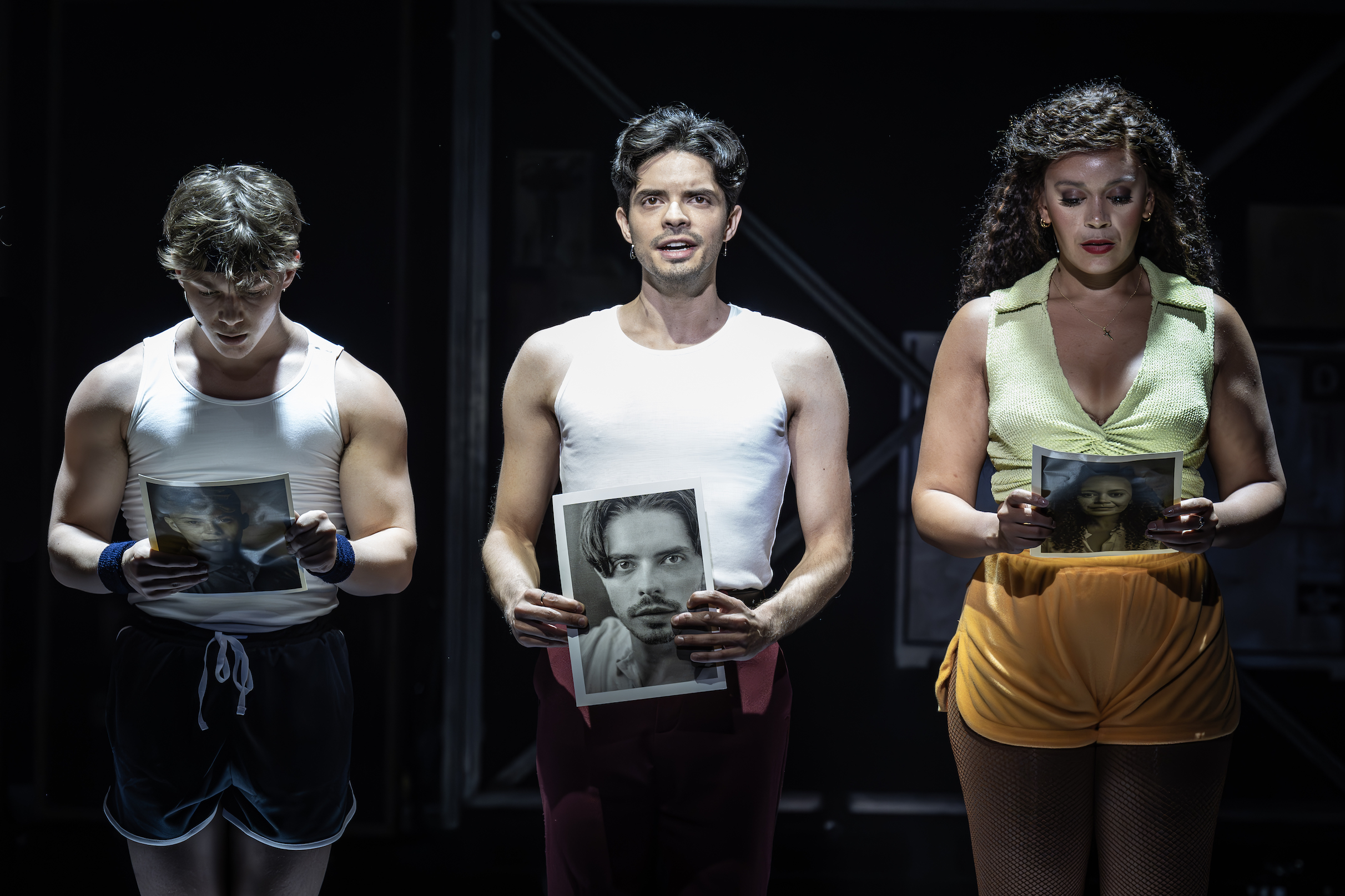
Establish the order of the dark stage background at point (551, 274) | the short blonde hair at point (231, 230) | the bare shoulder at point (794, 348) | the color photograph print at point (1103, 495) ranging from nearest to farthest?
the color photograph print at point (1103, 495)
the short blonde hair at point (231, 230)
the bare shoulder at point (794, 348)
the dark stage background at point (551, 274)

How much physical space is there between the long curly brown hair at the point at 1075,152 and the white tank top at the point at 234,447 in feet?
5.19

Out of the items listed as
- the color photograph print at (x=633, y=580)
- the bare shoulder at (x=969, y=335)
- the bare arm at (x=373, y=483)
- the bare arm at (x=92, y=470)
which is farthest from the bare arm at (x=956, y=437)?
the bare arm at (x=92, y=470)

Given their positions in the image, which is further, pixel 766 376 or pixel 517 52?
pixel 517 52

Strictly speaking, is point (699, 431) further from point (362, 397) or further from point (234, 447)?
point (234, 447)

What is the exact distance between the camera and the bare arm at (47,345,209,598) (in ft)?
8.37

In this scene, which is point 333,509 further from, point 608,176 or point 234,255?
point 608,176

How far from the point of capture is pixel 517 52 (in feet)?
12.4

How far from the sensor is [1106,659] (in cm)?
235

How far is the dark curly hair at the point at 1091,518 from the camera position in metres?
2.23

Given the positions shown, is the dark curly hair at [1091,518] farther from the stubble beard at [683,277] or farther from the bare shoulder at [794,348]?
the stubble beard at [683,277]

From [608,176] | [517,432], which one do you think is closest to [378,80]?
[608,176]

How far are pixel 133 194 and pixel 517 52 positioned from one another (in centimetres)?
133

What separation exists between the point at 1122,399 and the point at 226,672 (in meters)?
2.06

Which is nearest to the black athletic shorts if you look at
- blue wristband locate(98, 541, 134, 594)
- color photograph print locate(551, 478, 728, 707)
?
blue wristband locate(98, 541, 134, 594)
